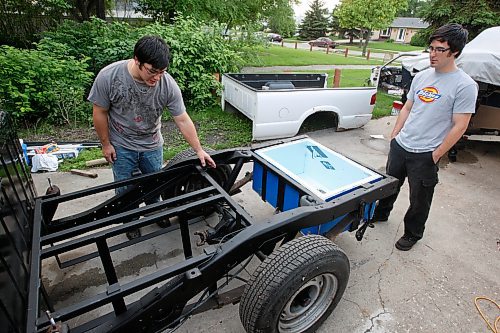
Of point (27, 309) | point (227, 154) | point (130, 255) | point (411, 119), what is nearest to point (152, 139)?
point (227, 154)

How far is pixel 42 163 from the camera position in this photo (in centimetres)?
452

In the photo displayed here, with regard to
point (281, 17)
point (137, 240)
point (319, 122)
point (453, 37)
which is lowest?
point (319, 122)

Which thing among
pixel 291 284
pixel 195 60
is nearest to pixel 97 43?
pixel 195 60

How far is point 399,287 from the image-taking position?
2.76m

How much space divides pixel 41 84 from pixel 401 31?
7179 centimetres

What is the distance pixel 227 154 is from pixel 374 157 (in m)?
3.52

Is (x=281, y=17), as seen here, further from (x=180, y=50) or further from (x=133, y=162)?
(x=133, y=162)

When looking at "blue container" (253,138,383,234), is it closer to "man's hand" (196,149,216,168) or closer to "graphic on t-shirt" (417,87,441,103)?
"man's hand" (196,149,216,168)

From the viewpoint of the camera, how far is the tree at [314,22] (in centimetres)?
5150

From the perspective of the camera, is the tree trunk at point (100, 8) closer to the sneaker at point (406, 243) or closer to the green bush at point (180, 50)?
the green bush at point (180, 50)

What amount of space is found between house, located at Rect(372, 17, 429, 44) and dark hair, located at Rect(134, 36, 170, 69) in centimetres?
6770

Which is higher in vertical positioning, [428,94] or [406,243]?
[428,94]

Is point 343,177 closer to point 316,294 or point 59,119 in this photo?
point 316,294

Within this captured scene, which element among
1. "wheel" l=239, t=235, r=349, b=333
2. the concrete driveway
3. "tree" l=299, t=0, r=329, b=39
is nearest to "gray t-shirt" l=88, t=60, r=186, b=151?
the concrete driveway
